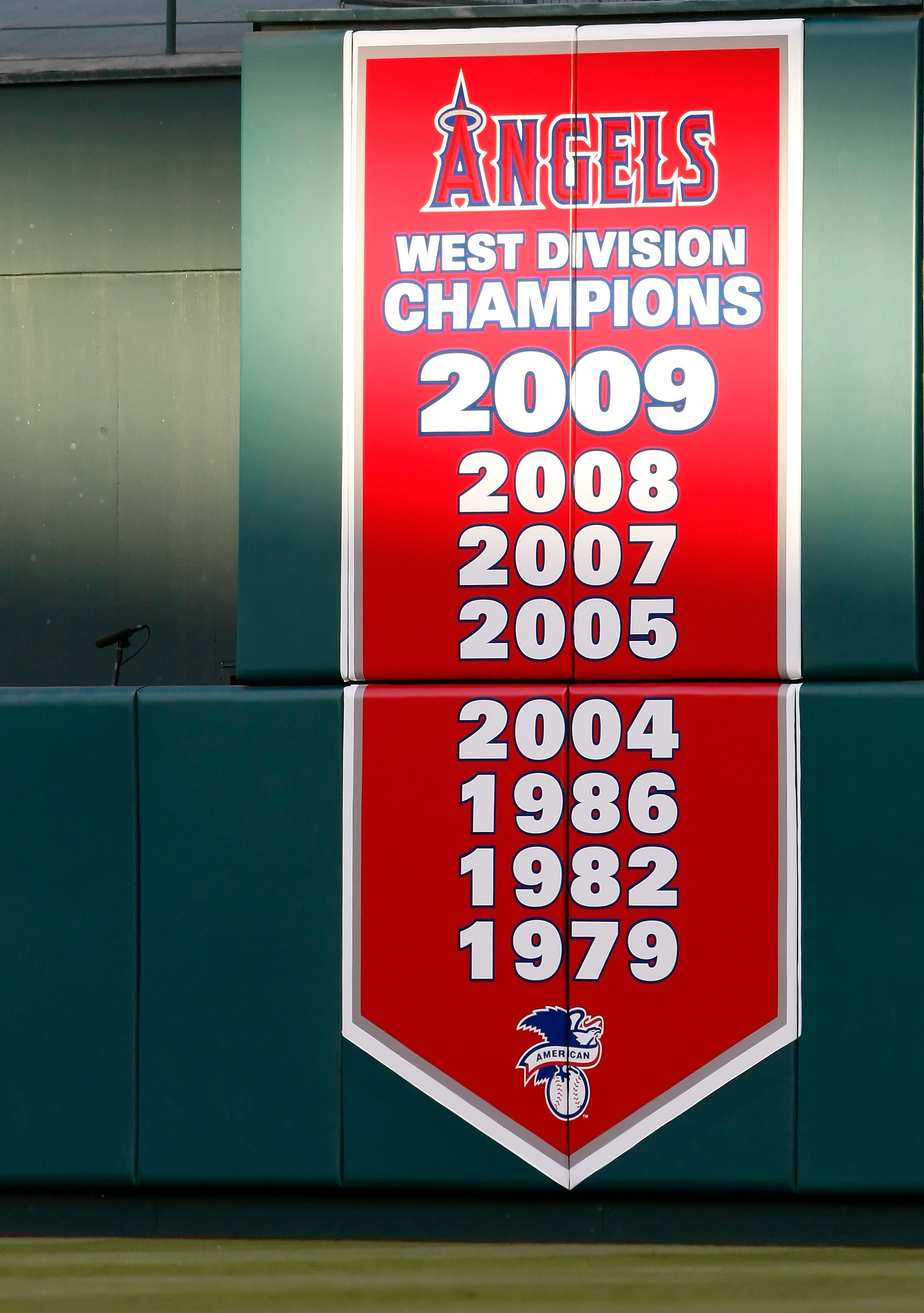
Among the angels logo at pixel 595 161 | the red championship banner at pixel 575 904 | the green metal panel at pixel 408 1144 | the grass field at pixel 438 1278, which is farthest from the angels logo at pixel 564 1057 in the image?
the angels logo at pixel 595 161

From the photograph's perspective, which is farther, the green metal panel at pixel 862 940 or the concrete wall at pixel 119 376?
the concrete wall at pixel 119 376

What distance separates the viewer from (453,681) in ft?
11.7

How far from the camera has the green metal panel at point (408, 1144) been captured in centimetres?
344

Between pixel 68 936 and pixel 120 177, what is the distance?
150 inches

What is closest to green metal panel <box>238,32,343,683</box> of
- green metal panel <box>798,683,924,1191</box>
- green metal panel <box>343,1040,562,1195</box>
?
green metal panel <box>343,1040,562,1195</box>

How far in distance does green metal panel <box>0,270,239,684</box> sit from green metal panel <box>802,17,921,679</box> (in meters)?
2.98

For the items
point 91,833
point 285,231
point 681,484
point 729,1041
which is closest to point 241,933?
point 91,833

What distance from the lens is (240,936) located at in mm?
3543

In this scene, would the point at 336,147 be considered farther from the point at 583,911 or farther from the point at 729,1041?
the point at 729,1041

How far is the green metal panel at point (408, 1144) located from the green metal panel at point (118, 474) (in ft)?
8.60

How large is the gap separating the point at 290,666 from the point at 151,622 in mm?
2346

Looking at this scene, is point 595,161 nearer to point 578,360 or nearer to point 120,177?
point 578,360

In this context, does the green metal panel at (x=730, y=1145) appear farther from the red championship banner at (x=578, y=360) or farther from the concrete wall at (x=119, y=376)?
the concrete wall at (x=119, y=376)

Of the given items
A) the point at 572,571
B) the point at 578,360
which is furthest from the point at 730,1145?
the point at 578,360
